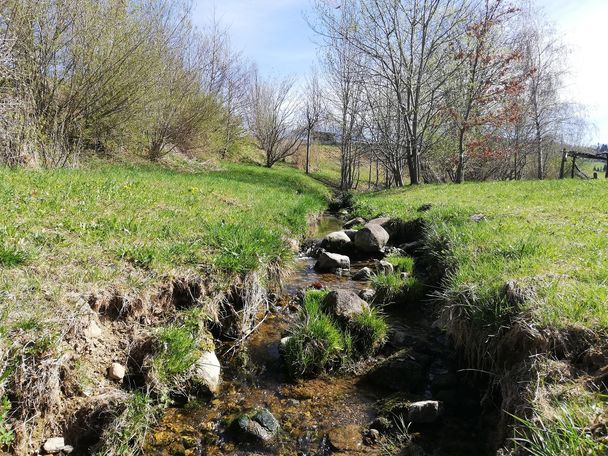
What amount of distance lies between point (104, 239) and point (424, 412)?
12.5ft

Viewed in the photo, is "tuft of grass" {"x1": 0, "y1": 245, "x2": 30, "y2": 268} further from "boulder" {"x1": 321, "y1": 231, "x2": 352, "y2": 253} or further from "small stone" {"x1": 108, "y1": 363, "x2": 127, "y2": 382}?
"boulder" {"x1": 321, "y1": 231, "x2": 352, "y2": 253}

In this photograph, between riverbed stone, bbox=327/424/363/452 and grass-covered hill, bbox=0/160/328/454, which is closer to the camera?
grass-covered hill, bbox=0/160/328/454

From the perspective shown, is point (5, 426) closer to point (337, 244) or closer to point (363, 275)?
point (363, 275)

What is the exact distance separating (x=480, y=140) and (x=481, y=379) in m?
19.9

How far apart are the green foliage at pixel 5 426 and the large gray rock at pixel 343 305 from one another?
10.5 feet

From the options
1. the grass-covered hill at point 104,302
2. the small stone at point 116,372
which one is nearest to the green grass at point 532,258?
the grass-covered hill at point 104,302

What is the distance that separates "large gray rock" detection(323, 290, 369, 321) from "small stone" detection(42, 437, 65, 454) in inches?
115

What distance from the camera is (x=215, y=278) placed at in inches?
180

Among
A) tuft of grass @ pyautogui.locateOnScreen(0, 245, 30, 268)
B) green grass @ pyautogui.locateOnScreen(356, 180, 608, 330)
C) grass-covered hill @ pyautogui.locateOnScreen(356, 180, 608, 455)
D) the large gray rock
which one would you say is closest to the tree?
green grass @ pyautogui.locateOnScreen(356, 180, 608, 330)

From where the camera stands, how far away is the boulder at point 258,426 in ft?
10.4

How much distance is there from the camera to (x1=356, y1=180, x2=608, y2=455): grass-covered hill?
2379 millimetres

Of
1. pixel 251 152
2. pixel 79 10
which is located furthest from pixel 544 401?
pixel 251 152

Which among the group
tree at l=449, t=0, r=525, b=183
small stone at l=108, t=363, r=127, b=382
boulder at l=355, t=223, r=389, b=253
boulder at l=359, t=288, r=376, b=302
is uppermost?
tree at l=449, t=0, r=525, b=183

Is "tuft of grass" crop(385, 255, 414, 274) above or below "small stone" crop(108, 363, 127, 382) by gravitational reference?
above
